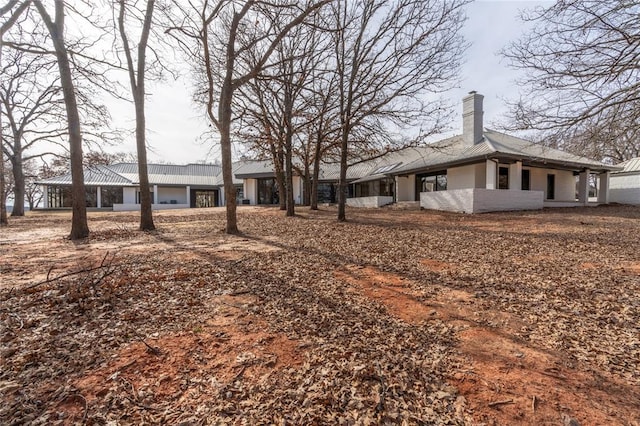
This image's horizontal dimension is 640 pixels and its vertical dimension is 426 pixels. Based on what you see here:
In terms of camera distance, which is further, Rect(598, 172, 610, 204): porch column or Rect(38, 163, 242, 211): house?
Rect(38, 163, 242, 211): house

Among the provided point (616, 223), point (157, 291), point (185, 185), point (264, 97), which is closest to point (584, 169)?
point (616, 223)

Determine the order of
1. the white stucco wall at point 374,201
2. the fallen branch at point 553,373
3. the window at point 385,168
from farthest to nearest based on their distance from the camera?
the window at point 385,168, the white stucco wall at point 374,201, the fallen branch at point 553,373

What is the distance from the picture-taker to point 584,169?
1802cm

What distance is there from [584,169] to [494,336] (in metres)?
21.1

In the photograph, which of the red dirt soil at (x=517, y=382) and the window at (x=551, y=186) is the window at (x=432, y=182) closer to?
the window at (x=551, y=186)

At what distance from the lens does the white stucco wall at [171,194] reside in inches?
1264

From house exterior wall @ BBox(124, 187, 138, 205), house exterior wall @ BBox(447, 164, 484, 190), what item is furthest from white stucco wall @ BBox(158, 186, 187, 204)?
house exterior wall @ BBox(447, 164, 484, 190)

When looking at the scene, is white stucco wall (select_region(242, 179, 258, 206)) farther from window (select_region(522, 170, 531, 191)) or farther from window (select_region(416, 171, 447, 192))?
window (select_region(522, 170, 531, 191))

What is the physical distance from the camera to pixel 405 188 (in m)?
21.9

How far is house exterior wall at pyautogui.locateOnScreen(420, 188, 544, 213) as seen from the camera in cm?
1391

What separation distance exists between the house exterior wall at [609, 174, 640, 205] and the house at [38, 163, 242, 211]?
103 feet

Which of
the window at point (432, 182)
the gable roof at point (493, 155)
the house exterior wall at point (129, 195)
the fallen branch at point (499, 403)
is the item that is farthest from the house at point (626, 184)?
the house exterior wall at point (129, 195)

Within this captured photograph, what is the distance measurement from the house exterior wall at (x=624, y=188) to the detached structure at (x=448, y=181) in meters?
0.06

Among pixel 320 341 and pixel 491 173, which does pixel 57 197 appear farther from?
pixel 491 173
